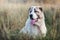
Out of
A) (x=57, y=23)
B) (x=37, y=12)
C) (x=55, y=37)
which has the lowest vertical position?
(x=55, y=37)

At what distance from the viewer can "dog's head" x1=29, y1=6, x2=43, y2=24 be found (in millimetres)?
1393

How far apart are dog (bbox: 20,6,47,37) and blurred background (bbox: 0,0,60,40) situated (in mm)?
35

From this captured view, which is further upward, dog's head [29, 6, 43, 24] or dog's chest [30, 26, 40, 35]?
dog's head [29, 6, 43, 24]

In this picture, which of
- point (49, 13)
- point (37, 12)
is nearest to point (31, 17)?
point (37, 12)

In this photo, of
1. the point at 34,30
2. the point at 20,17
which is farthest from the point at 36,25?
the point at 20,17

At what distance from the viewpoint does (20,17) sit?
149 centimetres

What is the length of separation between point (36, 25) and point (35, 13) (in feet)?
0.39

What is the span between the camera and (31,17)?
1.40 meters

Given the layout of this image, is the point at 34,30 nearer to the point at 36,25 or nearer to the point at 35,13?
the point at 36,25

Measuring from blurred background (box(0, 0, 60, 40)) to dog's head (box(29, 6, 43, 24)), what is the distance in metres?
0.04

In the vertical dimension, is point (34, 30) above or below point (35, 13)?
below

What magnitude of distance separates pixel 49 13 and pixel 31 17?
186mm

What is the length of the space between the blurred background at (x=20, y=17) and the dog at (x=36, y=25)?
0.03 m

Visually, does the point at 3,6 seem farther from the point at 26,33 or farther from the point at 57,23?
the point at 57,23
